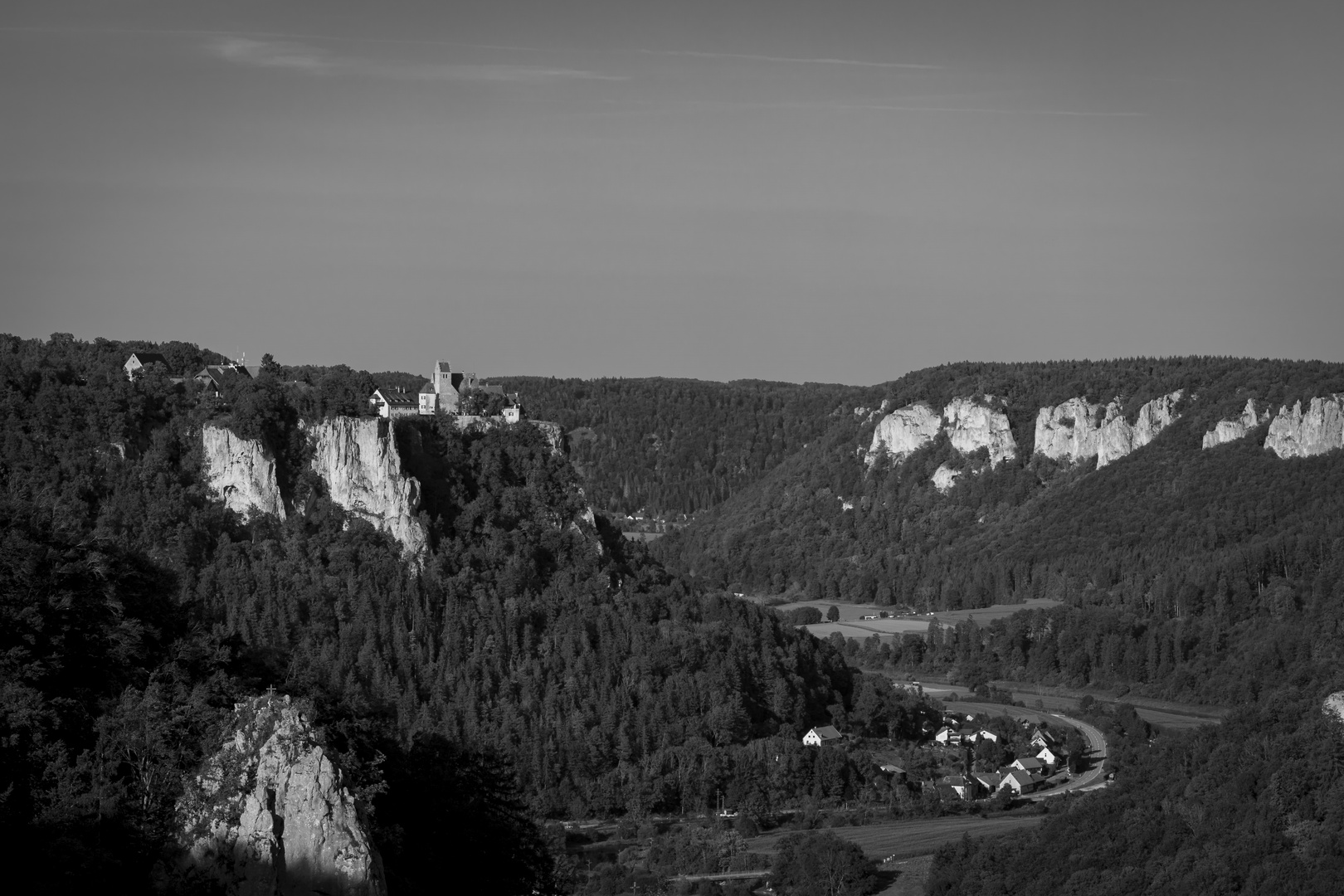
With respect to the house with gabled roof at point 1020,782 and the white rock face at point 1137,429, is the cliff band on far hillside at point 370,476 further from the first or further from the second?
the white rock face at point 1137,429

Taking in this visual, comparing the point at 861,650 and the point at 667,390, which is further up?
the point at 667,390

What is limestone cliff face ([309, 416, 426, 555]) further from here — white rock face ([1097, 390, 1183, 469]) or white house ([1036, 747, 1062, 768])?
white rock face ([1097, 390, 1183, 469])

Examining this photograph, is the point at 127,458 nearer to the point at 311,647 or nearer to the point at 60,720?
the point at 311,647

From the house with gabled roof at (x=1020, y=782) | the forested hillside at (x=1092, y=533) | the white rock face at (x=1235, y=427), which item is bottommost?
the house with gabled roof at (x=1020, y=782)

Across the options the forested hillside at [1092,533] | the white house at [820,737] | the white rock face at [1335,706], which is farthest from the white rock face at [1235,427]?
the white rock face at [1335,706]

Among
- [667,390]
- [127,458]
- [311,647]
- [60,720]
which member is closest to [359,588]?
[311,647]

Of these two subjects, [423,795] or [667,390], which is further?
[667,390]
